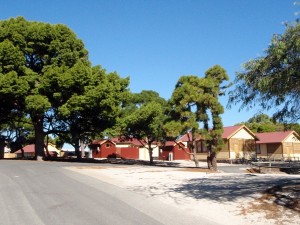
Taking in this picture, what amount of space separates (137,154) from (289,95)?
59718 millimetres

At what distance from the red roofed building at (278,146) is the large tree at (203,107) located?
29660 mm

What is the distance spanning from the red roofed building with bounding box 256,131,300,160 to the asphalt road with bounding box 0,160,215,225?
166ft

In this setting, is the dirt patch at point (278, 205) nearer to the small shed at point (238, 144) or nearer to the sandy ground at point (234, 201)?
the sandy ground at point (234, 201)

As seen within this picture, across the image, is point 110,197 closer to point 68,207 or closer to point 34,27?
point 68,207

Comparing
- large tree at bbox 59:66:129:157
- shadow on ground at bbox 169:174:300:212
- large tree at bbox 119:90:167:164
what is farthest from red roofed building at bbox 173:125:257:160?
shadow on ground at bbox 169:174:300:212

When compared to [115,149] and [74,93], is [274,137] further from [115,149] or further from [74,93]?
[74,93]

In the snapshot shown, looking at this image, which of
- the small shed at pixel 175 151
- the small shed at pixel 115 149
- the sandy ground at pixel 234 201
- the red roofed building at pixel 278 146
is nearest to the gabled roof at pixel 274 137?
the red roofed building at pixel 278 146

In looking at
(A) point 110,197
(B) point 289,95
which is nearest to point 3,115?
(A) point 110,197

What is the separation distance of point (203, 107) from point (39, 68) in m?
17.6

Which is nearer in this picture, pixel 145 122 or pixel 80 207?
pixel 80 207

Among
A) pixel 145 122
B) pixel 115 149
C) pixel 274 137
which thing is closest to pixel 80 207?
pixel 145 122

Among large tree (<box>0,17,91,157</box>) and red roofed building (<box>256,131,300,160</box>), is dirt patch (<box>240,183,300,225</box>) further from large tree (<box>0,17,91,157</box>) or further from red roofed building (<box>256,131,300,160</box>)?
red roofed building (<box>256,131,300,160</box>)

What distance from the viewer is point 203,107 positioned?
34.8 metres

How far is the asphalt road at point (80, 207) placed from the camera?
394 inches
